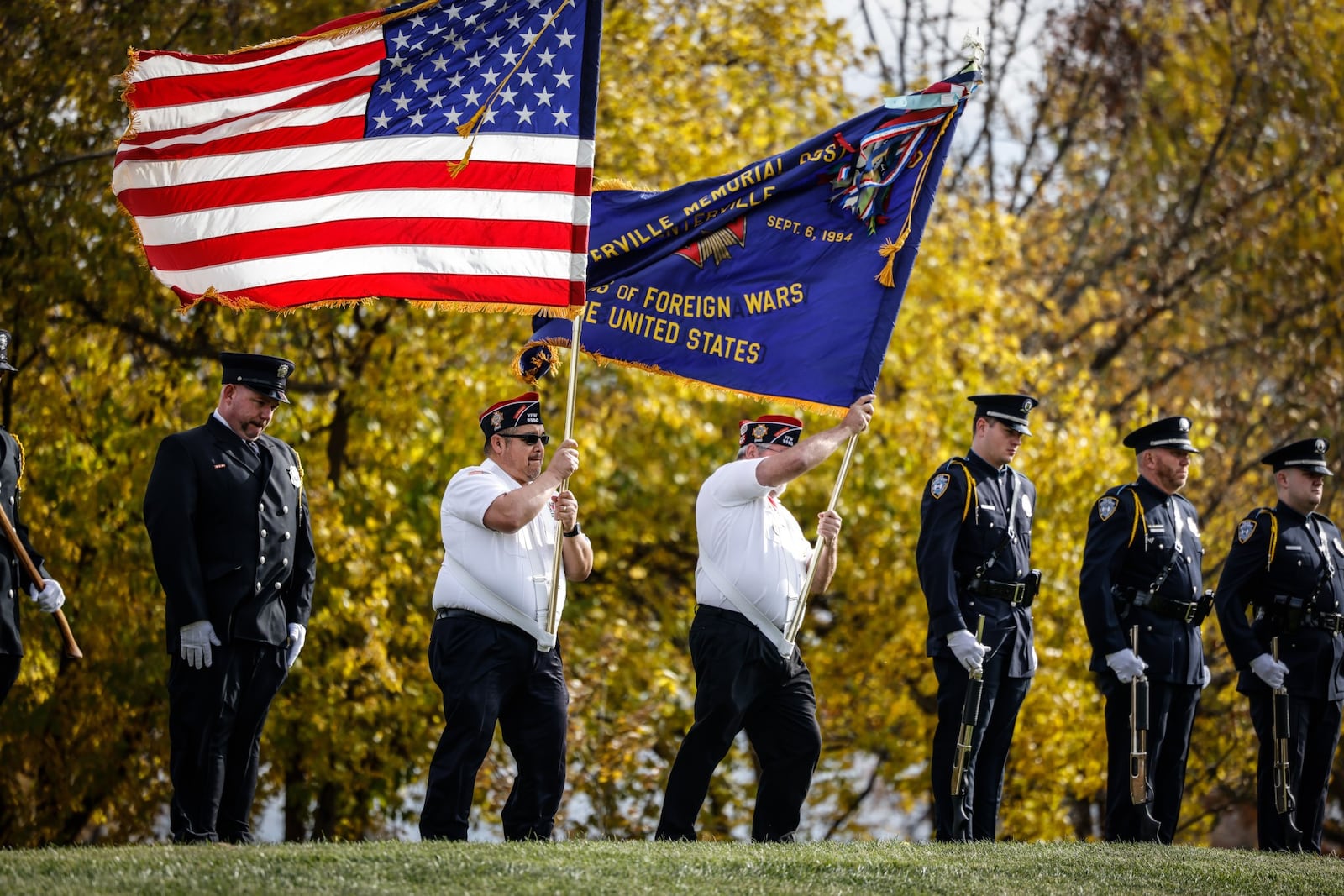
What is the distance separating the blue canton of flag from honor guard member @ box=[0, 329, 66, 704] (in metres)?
2.15

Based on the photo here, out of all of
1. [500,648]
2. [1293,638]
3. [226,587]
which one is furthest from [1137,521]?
[226,587]

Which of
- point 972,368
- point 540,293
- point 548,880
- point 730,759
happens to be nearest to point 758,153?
point 972,368

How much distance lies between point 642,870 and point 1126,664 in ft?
10.6

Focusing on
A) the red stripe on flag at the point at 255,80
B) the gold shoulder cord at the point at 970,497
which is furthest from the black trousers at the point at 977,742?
the red stripe on flag at the point at 255,80

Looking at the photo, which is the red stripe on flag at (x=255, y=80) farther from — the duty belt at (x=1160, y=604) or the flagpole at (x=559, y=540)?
the duty belt at (x=1160, y=604)

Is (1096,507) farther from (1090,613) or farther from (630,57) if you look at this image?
(630,57)

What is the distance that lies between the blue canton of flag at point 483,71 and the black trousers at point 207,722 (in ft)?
8.18

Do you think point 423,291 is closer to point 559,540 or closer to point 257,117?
point 257,117

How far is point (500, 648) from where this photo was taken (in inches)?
301

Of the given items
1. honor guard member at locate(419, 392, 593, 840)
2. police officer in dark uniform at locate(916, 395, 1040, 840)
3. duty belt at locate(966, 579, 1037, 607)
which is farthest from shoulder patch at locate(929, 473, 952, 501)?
honor guard member at locate(419, 392, 593, 840)

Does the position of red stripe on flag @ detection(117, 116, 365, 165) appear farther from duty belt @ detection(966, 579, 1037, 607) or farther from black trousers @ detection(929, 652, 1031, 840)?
black trousers @ detection(929, 652, 1031, 840)

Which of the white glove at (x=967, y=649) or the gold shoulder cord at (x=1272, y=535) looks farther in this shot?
the gold shoulder cord at (x=1272, y=535)

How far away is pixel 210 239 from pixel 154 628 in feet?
26.0

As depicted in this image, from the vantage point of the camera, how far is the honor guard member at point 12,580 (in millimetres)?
7305
